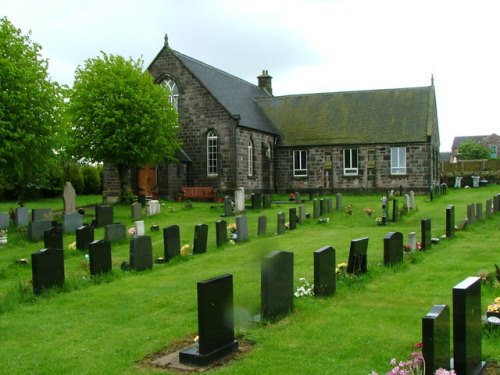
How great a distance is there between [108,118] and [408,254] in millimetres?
20197

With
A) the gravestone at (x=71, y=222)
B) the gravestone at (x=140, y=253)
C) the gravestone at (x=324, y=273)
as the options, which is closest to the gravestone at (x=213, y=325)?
the gravestone at (x=324, y=273)

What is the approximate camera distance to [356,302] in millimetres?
9086

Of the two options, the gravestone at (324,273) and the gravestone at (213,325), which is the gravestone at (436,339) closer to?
the gravestone at (213,325)

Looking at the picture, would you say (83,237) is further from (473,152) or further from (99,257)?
(473,152)

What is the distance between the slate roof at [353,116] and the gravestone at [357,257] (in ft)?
88.9

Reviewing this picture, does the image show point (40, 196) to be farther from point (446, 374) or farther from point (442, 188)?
point (446, 374)

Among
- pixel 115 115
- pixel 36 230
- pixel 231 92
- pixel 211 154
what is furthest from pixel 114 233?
pixel 231 92

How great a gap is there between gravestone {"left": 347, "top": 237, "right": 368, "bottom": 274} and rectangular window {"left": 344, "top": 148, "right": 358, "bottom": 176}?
27.7 meters

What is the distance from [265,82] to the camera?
4841 centimetres

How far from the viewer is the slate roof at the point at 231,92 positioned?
3625cm

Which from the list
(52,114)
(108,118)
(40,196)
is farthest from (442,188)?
(40,196)

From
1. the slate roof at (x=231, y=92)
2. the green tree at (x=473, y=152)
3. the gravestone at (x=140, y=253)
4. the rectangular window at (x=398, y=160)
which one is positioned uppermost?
the slate roof at (x=231, y=92)

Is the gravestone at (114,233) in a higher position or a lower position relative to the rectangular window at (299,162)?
lower

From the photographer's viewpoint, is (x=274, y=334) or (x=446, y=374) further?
(x=274, y=334)
